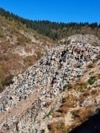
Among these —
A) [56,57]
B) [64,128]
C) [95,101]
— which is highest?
[56,57]

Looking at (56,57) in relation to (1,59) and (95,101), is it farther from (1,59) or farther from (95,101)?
(1,59)

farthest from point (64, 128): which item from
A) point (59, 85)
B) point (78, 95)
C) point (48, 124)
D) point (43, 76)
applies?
point (43, 76)

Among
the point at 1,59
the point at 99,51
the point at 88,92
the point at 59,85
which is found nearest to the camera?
the point at 88,92

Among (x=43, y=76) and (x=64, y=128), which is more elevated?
(x=43, y=76)

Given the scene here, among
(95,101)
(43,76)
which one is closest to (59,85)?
(43,76)

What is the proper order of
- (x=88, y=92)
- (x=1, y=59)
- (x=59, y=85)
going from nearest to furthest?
1. (x=88, y=92)
2. (x=59, y=85)
3. (x=1, y=59)

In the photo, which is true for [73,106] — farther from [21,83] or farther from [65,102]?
[21,83]

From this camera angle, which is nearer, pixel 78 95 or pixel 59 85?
pixel 78 95
